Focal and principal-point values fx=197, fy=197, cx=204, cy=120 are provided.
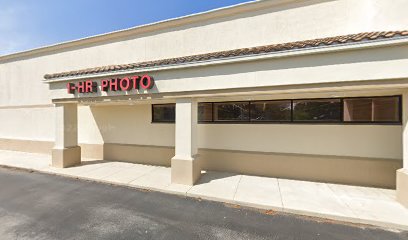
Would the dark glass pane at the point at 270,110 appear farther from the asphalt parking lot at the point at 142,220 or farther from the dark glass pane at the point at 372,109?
the asphalt parking lot at the point at 142,220

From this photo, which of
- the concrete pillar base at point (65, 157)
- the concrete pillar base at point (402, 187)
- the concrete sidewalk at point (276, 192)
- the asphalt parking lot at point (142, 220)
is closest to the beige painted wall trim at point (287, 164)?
the concrete sidewalk at point (276, 192)

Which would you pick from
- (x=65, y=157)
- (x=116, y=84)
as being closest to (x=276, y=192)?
(x=116, y=84)

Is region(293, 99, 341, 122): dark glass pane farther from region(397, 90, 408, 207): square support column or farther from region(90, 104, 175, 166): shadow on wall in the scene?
region(90, 104, 175, 166): shadow on wall

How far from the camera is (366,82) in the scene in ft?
17.2

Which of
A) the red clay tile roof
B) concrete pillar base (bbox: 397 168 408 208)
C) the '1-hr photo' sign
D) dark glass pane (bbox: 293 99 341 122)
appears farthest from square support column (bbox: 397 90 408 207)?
the '1-hr photo' sign

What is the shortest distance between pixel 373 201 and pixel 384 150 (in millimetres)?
2120

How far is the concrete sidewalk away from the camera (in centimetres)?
520

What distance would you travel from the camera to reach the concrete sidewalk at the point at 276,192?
5203mm

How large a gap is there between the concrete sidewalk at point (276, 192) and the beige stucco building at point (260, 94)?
50 centimetres

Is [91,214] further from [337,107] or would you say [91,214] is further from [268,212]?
[337,107]

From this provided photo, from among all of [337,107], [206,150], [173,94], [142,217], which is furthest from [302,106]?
[142,217]

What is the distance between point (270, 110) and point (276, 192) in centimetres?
335

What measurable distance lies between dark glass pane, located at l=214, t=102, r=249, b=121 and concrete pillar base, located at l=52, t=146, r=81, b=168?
7.43 meters

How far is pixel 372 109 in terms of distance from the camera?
705 centimetres
